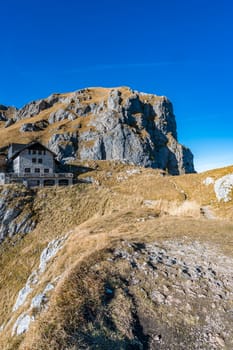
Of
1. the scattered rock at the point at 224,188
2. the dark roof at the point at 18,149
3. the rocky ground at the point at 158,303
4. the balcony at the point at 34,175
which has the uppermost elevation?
the dark roof at the point at 18,149

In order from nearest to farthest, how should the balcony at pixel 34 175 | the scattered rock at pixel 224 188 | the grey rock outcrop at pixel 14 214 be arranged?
1. the scattered rock at pixel 224 188
2. the grey rock outcrop at pixel 14 214
3. the balcony at pixel 34 175

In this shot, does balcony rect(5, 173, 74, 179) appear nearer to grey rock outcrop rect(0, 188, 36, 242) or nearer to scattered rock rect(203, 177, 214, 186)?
grey rock outcrop rect(0, 188, 36, 242)

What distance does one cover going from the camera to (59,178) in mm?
60688

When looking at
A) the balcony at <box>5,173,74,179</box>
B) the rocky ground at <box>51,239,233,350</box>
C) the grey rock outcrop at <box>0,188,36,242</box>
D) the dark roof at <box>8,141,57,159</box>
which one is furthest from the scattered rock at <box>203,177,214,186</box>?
the dark roof at <box>8,141,57,159</box>

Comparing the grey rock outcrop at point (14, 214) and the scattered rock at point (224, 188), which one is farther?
the grey rock outcrop at point (14, 214)

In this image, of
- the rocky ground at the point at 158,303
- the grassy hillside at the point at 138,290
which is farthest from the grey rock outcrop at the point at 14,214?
the rocky ground at the point at 158,303

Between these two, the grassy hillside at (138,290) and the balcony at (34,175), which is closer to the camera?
the grassy hillside at (138,290)

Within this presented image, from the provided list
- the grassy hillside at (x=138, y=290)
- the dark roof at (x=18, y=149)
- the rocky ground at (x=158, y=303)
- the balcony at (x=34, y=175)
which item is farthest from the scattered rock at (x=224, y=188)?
the dark roof at (x=18, y=149)

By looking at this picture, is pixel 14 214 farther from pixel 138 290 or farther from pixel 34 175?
pixel 138 290

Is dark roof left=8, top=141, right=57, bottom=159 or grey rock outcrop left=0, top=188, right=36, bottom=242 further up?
dark roof left=8, top=141, right=57, bottom=159

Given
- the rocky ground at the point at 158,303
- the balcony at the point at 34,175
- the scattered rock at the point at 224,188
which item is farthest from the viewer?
the balcony at the point at 34,175

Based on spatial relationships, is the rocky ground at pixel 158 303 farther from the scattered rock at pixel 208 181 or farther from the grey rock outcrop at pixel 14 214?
the grey rock outcrop at pixel 14 214

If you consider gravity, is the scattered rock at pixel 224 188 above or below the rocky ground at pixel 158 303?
above

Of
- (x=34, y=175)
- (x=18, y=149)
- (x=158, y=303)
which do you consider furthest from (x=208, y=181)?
(x=18, y=149)
